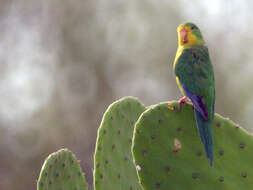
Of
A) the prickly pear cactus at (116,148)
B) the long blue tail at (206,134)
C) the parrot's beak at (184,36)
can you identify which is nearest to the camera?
the long blue tail at (206,134)

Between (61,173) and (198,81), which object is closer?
(198,81)

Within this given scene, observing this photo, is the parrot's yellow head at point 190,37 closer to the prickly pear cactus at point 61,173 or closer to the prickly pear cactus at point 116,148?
the prickly pear cactus at point 116,148

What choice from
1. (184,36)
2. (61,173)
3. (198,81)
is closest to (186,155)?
(198,81)

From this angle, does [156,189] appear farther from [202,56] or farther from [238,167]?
[202,56]

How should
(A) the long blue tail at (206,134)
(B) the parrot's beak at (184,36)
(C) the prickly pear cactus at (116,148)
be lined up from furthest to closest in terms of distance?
1. (C) the prickly pear cactus at (116,148)
2. (B) the parrot's beak at (184,36)
3. (A) the long blue tail at (206,134)

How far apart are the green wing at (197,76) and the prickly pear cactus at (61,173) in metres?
0.70

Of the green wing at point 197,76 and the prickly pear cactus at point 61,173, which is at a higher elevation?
the green wing at point 197,76

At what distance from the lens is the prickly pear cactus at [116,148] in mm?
1757

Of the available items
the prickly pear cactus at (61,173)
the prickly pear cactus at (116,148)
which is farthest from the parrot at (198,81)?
the prickly pear cactus at (61,173)

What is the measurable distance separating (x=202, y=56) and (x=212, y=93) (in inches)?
5.9

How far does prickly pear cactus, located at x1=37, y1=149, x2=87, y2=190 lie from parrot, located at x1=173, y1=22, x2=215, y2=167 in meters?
0.68

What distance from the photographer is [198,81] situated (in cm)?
140

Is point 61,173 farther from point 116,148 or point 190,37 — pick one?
point 190,37

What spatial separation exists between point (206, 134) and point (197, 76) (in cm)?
21
